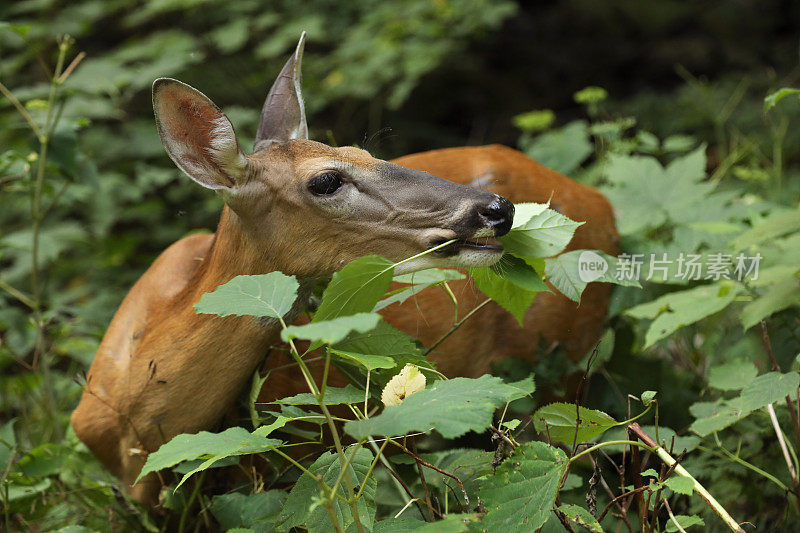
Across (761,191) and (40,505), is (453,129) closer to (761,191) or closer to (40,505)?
(761,191)

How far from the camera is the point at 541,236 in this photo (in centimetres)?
203

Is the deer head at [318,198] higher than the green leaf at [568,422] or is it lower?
higher

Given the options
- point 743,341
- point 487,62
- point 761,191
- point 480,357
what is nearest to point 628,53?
point 487,62

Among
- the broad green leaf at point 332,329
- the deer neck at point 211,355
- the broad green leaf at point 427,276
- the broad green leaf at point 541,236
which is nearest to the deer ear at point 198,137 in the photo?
→ the deer neck at point 211,355

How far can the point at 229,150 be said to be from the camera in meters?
2.21

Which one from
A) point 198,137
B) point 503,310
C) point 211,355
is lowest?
point 503,310

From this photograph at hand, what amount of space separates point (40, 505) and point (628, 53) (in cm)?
746

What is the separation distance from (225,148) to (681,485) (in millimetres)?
1430

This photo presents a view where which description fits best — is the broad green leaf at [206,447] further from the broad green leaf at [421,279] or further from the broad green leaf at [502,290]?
the broad green leaf at [502,290]

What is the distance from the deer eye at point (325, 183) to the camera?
2.22 meters

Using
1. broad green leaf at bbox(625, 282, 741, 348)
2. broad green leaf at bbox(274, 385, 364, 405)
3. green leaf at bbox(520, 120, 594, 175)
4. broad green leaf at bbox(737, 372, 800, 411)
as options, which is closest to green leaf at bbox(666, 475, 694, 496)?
broad green leaf at bbox(737, 372, 800, 411)

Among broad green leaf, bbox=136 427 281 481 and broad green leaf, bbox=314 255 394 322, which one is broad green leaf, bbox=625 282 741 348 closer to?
broad green leaf, bbox=314 255 394 322

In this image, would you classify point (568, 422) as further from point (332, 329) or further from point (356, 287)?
point (332, 329)

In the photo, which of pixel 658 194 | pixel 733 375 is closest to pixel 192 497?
pixel 733 375
